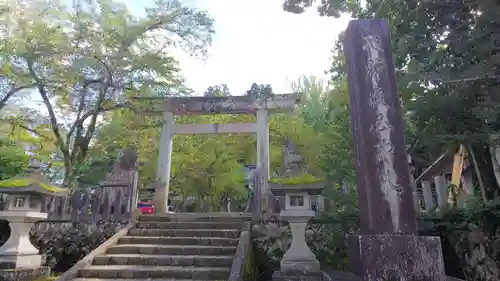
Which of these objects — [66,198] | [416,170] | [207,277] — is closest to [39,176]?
[66,198]

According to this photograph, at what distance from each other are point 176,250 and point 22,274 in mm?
3380

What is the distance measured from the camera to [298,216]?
673 centimetres

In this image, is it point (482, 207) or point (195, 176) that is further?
point (195, 176)

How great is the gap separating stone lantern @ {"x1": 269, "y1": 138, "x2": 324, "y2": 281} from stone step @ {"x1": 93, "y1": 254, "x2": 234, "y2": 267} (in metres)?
1.35

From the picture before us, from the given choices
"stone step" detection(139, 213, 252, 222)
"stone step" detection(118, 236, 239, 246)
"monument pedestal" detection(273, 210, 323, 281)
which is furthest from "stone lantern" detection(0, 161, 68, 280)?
"monument pedestal" detection(273, 210, 323, 281)

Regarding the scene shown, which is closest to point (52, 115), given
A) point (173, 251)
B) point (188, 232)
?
point (188, 232)

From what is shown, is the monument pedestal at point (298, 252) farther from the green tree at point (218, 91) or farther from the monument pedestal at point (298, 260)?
the green tree at point (218, 91)

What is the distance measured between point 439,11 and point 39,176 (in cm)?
1021

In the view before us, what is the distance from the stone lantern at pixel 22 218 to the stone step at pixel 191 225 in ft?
8.30

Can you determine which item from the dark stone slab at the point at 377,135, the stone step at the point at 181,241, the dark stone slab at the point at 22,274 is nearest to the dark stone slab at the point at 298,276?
the stone step at the point at 181,241

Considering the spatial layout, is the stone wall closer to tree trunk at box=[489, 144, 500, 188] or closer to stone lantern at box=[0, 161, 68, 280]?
stone lantern at box=[0, 161, 68, 280]

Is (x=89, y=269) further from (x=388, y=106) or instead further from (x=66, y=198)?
(x=388, y=106)

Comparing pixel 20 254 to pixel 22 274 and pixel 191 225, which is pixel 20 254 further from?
pixel 191 225

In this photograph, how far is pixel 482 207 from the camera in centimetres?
644
